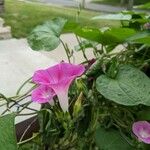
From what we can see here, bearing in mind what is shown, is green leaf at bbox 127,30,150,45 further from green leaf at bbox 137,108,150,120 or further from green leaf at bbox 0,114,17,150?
green leaf at bbox 0,114,17,150

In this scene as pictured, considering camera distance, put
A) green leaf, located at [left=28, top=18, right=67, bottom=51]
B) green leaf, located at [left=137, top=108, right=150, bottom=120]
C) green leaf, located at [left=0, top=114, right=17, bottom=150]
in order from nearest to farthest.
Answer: green leaf, located at [left=0, top=114, right=17, bottom=150], green leaf, located at [left=137, top=108, right=150, bottom=120], green leaf, located at [left=28, top=18, right=67, bottom=51]

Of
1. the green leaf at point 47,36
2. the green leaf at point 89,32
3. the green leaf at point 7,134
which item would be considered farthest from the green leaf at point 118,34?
the green leaf at point 7,134

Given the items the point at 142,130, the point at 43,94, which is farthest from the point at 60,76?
the point at 142,130

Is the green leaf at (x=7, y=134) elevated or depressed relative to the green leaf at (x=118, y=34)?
depressed

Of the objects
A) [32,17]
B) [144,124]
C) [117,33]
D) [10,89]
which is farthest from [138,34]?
[32,17]

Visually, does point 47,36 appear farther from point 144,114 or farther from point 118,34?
point 144,114

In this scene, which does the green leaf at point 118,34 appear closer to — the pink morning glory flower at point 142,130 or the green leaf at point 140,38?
the green leaf at point 140,38

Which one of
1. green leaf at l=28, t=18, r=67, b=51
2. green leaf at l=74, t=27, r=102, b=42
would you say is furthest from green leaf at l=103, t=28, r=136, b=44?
green leaf at l=28, t=18, r=67, b=51
